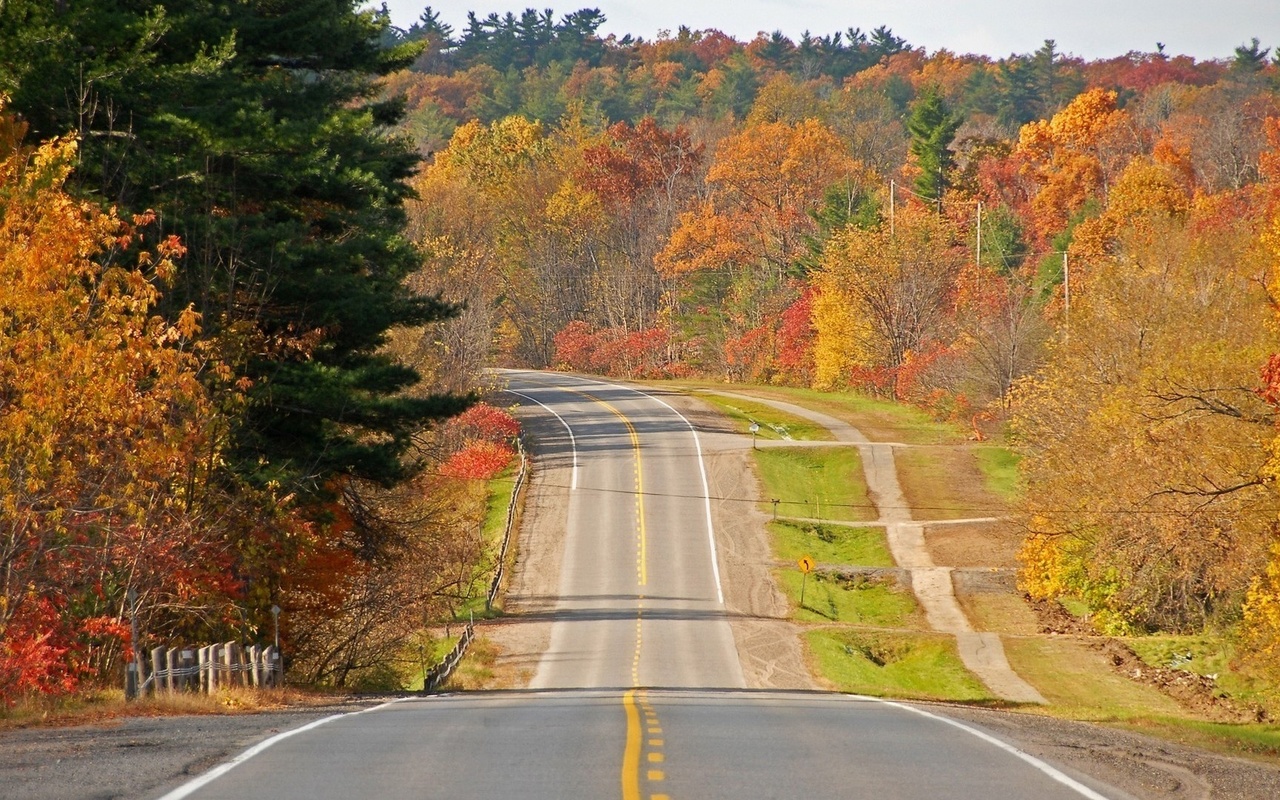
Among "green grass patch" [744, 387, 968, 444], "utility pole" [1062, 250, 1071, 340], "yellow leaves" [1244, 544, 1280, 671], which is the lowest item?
"green grass patch" [744, 387, 968, 444]

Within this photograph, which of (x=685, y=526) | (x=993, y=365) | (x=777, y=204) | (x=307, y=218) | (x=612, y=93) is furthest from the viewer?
(x=612, y=93)

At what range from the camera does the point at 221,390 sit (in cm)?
2452

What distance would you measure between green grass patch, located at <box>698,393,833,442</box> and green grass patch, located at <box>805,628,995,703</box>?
30476 mm

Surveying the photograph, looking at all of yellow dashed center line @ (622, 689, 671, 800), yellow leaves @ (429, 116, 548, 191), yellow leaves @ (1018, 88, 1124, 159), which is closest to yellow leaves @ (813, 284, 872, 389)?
yellow leaves @ (1018, 88, 1124, 159)

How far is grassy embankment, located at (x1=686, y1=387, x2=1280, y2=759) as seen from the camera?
87.5 ft

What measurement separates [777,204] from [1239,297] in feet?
209

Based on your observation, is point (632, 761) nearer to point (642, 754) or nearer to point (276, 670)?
point (642, 754)

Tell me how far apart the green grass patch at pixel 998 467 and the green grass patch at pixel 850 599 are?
1288cm

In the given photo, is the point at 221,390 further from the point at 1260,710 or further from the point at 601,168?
the point at 601,168

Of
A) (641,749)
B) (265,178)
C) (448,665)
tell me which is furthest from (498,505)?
(641,749)

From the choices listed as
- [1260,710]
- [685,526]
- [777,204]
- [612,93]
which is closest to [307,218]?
[1260,710]

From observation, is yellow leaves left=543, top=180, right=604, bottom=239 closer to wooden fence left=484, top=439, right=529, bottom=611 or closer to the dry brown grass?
wooden fence left=484, top=439, right=529, bottom=611

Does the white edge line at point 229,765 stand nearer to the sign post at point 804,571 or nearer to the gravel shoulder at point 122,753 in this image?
the gravel shoulder at point 122,753

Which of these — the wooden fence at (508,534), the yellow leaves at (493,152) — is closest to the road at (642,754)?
the wooden fence at (508,534)
